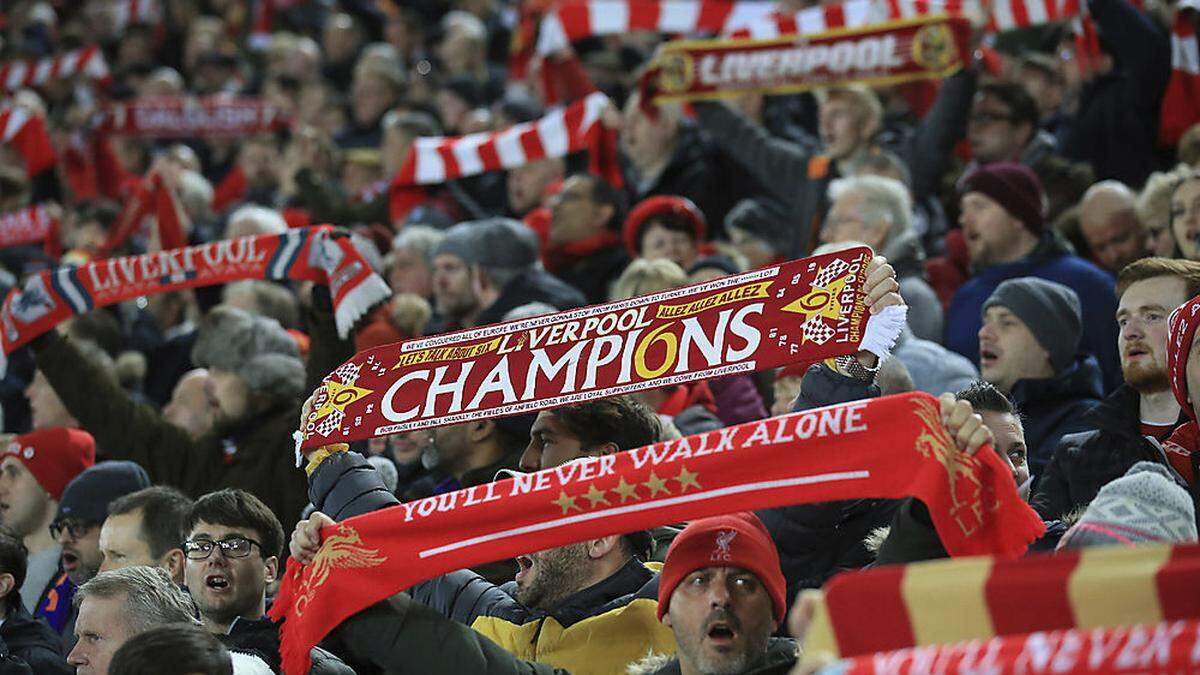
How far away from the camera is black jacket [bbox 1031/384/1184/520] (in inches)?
187

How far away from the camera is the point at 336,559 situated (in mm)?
4387

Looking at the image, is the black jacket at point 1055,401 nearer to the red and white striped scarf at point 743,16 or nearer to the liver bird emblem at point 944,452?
the liver bird emblem at point 944,452

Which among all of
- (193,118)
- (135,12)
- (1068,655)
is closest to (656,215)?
(1068,655)

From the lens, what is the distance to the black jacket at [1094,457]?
15.6 feet

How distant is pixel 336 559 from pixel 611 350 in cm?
85

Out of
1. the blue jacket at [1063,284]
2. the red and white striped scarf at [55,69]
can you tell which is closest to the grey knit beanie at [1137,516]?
the blue jacket at [1063,284]

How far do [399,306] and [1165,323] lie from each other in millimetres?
3854

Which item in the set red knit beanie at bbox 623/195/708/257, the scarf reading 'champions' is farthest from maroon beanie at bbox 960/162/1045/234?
the scarf reading 'champions'

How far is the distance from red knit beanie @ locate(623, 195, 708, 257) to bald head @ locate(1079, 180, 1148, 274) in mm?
1838

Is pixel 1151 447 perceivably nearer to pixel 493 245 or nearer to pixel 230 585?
pixel 230 585

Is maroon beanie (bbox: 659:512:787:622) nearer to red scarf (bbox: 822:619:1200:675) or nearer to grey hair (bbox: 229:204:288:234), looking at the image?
red scarf (bbox: 822:619:1200:675)

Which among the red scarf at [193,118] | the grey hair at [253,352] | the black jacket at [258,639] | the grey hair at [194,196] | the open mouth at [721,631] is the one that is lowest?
the grey hair at [194,196]

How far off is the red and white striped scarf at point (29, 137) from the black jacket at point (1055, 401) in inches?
356

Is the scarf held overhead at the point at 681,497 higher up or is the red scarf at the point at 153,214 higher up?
the scarf held overhead at the point at 681,497
